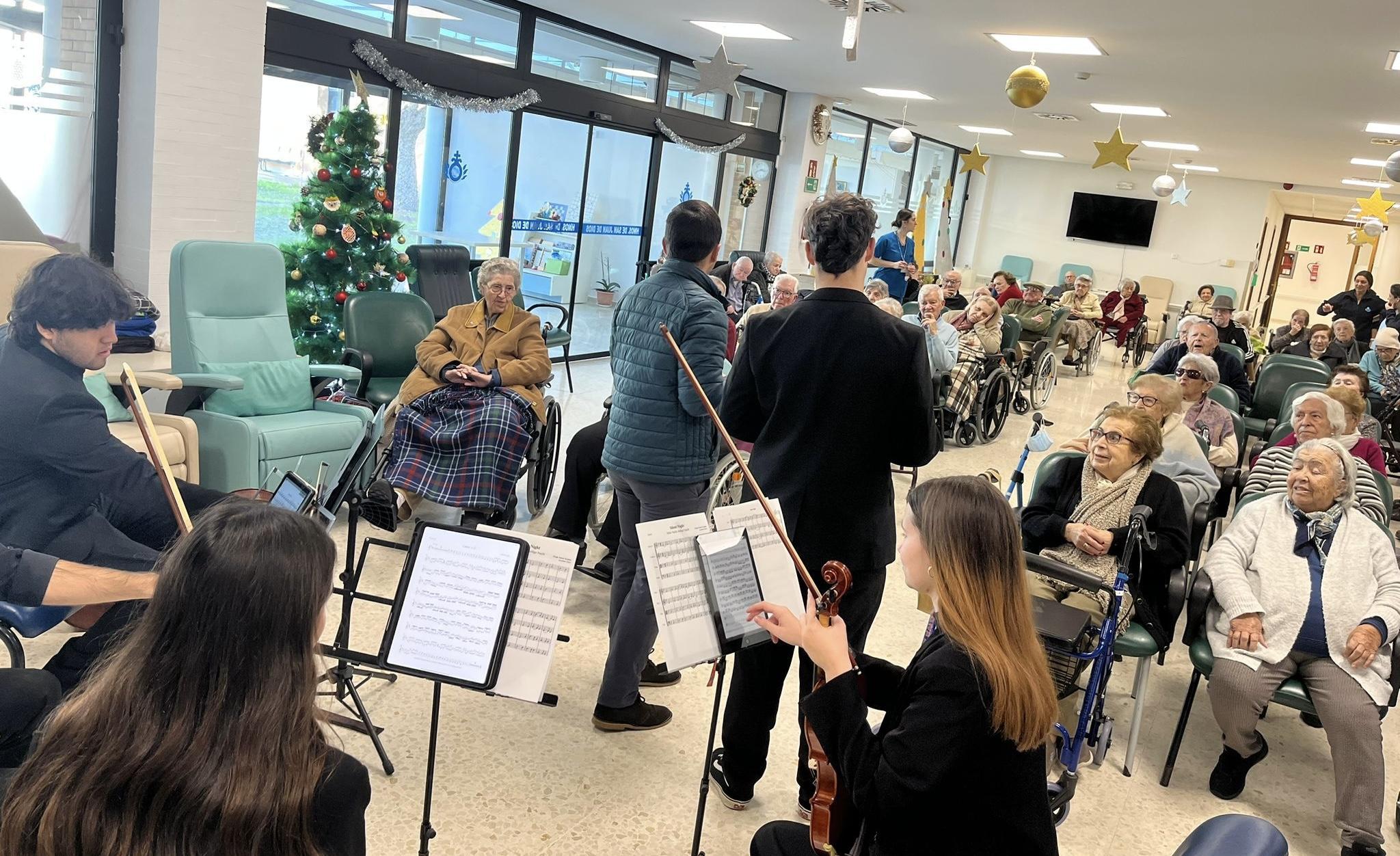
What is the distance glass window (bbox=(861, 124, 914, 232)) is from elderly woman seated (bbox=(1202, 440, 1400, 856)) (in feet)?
36.1

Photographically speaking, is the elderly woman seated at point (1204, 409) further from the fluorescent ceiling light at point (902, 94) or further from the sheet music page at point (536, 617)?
the fluorescent ceiling light at point (902, 94)

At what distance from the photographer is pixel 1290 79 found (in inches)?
278

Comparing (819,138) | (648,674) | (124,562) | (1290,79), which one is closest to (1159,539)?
(648,674)

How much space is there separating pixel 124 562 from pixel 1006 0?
5.09 m

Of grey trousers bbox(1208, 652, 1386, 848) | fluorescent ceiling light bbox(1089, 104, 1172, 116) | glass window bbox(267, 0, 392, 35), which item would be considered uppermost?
fluorescent ceiling light bbox(1089, 104, 1172, 116)

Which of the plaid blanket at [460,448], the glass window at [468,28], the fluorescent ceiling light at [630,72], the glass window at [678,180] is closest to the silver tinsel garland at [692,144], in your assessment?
the glass window at [678,180]

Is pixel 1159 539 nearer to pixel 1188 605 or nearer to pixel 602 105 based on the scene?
pixel 1188 605

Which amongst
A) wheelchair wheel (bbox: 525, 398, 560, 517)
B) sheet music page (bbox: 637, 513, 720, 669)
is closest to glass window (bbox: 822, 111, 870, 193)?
wheelchair wheel (bbox: 525, 398, 560, 517)

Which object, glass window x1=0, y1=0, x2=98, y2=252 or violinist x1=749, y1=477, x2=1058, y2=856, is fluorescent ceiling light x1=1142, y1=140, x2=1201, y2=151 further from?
violinist x1=749, y1=477, x2=1058, y2=856

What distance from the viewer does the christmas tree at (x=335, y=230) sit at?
5641 millimetres

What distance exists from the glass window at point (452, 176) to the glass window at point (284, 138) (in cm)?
71

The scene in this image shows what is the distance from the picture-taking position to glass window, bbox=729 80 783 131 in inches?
420

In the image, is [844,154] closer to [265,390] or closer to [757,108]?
[757,108]

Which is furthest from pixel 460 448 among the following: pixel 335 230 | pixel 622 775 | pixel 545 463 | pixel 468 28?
pixel 468 28
